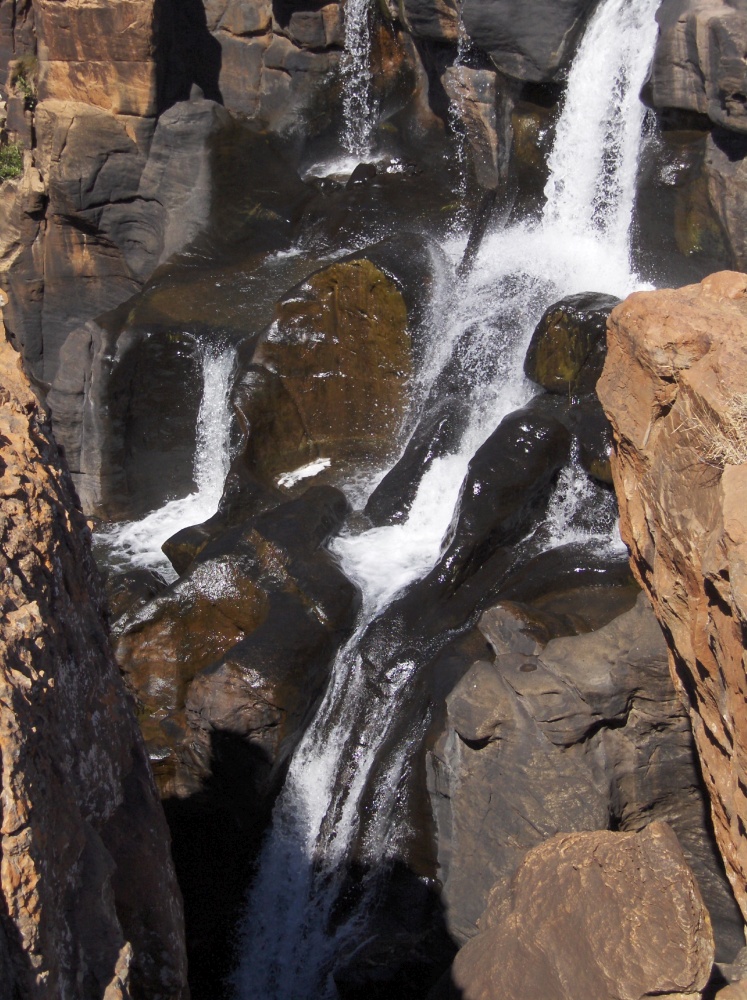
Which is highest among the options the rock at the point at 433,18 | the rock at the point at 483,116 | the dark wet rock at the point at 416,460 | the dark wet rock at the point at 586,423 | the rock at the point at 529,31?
the rock at the point at 433,18

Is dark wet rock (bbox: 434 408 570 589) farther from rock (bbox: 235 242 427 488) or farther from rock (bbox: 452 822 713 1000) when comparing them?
rock (bbox: 452 822 713 1000)

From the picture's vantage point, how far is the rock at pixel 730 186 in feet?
29.4

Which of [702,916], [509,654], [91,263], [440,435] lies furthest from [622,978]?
[91,263]

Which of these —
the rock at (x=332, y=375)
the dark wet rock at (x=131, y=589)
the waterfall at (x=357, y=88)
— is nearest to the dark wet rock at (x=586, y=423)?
the rock at (x=332, y=375)

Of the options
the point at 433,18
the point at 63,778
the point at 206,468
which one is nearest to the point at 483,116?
the point at 433,18

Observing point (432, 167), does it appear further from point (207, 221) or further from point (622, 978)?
point (622, 978)

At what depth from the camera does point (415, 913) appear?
20.3 ft

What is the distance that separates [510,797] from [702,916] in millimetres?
1925

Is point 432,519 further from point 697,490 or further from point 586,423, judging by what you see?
point 697,490

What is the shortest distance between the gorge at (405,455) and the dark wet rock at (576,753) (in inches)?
0.8

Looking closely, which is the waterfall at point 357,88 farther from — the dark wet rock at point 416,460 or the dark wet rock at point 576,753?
the dark wet rock at point 576,753

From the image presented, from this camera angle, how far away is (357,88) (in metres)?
13.3

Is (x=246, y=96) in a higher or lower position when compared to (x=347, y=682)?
higher

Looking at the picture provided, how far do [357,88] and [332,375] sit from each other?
17.5 ft
